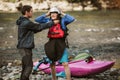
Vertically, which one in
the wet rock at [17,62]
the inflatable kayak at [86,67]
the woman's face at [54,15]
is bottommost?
the wet rock at [17,62]

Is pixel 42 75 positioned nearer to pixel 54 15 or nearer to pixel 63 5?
pixel 54 15

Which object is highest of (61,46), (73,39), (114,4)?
(61,46)

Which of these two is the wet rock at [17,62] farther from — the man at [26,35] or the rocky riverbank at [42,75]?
the man at [26,35]

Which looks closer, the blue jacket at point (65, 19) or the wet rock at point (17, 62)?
the blue jacket at point (65, 19)

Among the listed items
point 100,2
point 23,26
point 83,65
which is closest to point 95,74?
point 83,65

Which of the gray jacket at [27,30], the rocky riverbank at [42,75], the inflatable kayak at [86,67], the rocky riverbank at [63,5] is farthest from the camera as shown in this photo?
the rocky riverbank at [63,5]

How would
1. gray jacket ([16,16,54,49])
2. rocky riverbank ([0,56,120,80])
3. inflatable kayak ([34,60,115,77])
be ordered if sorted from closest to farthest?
gray jacket ([16,16,54,49]) < inflatable kayak ([34,60,115,77]) < rocky riverbank ([0,56,120,80])

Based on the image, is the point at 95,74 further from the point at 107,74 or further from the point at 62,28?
the point at 62,28

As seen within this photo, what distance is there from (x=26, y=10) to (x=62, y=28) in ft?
2.61

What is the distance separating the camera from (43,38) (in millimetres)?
19609

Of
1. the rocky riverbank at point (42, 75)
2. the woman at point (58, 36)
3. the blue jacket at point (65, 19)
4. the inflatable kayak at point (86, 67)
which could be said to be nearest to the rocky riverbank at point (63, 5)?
the rocky riverbank at point (42, 75)

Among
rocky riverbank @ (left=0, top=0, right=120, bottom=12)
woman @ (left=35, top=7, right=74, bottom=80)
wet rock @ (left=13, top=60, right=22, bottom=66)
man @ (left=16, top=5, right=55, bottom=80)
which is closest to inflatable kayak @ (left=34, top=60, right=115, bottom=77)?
woman @ (left=35, top=7, right=74, bottom=80)

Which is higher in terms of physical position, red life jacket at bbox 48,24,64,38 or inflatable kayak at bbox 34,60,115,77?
red life jacket at bbox 48,24,64,38

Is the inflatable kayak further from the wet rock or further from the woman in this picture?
the wet rock
